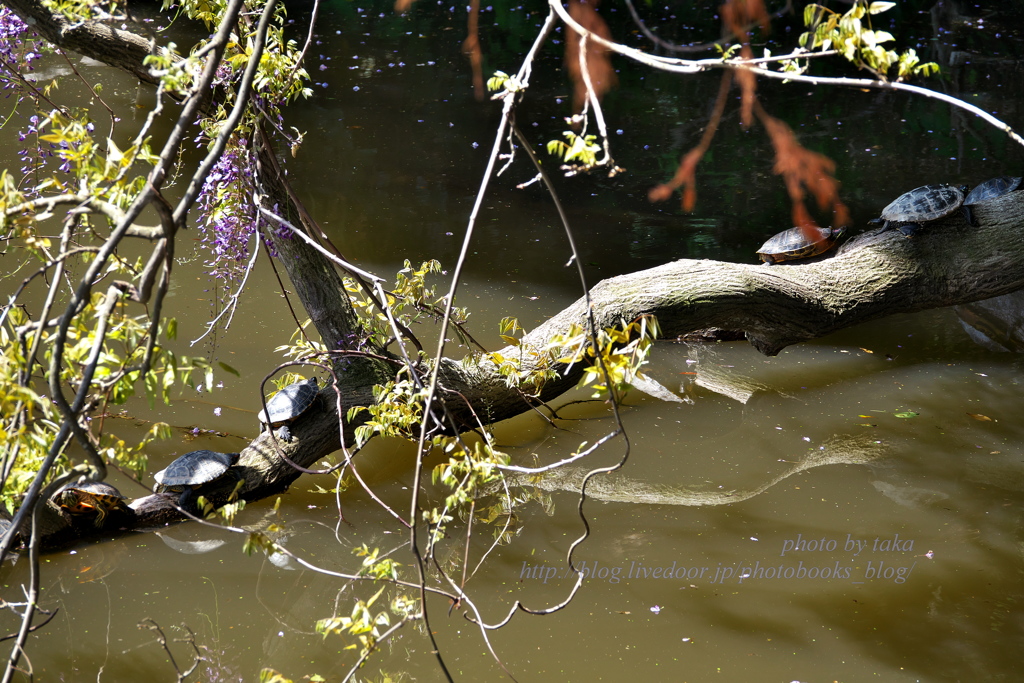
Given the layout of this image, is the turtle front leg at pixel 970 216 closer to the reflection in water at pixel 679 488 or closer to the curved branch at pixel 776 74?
the reflection in water at pixel 679 488

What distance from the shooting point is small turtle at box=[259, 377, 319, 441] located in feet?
8.73

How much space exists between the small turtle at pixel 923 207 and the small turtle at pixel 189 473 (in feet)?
9.42

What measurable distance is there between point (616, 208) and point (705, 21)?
5126 millimetres

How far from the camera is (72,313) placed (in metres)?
0.79

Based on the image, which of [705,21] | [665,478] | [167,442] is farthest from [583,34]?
[705,21]

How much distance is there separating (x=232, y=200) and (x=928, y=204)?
2.79 metres

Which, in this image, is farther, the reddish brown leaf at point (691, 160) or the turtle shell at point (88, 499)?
the turtle shell at point (88, 499)

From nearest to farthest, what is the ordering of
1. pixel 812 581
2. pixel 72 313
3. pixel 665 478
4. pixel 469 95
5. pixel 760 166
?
1. pixel 72 313
2. pixel 812 581
3. pixel 665 478
4. pixel 760 166
5. pixel 469 95

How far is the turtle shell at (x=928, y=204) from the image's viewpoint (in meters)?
3.30

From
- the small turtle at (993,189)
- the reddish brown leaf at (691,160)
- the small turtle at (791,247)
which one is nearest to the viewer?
the reddish brown leaf at (691,160)

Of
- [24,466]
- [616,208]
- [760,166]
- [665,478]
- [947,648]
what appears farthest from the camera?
[760,166]

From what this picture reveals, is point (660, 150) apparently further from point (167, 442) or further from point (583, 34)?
point (583, 34)

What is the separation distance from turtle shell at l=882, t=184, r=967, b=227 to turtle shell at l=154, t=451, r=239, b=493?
2.87 m

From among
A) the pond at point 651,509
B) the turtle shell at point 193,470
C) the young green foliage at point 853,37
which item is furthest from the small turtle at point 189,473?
the young green foliage at point 853,37
